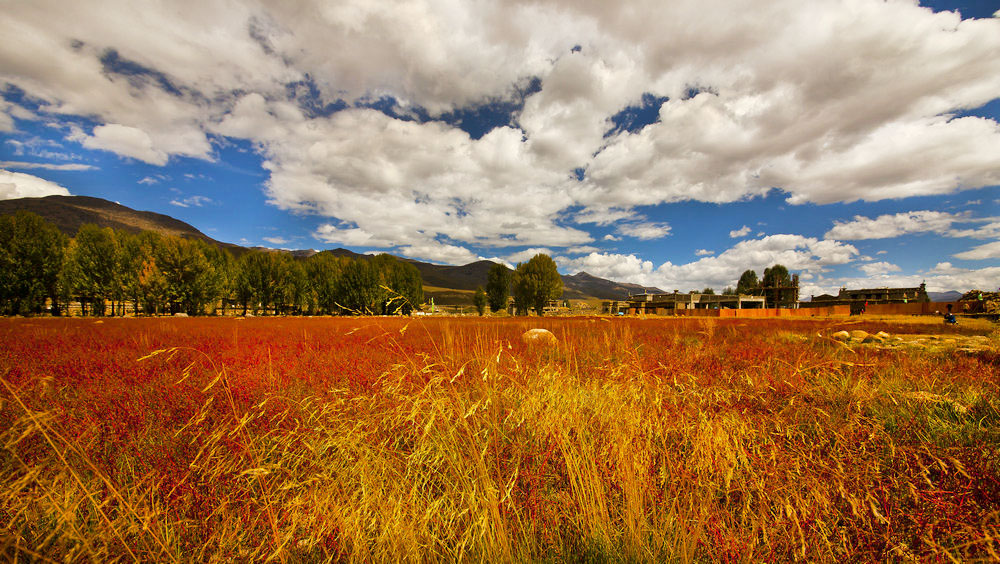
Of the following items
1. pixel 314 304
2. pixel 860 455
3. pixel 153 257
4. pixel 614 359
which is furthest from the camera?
pixel 314 304

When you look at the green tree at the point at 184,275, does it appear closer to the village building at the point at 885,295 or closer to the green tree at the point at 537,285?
the green tree at the point at 537,285

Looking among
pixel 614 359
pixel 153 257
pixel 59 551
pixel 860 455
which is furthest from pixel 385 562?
pixel 153 257

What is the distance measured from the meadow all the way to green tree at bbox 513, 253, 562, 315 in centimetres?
5363

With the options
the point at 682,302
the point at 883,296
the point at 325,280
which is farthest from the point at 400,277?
the point at 883,296

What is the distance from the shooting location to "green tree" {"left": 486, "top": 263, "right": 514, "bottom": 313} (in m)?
68.1

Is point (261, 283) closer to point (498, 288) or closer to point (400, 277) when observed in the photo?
point (400, 277)

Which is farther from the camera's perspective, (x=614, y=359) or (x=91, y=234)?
(x=91, y=234)

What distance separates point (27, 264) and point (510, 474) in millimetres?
61749

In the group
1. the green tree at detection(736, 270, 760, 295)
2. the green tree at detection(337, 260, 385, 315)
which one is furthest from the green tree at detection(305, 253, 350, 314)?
the green tree at detection(736, 270, 760, 295)

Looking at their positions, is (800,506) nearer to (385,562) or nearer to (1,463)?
(385,562)

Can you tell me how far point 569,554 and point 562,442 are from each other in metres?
0.79

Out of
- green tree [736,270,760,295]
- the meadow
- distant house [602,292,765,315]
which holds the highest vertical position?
green tree [736,270,760,295]

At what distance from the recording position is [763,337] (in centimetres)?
943

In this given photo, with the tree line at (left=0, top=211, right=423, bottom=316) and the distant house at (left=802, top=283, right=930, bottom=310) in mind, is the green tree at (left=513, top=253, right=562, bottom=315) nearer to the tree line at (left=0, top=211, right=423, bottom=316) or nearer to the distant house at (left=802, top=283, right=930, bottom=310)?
the tree line at (left=0, top=211, right=423, bottom=316)
